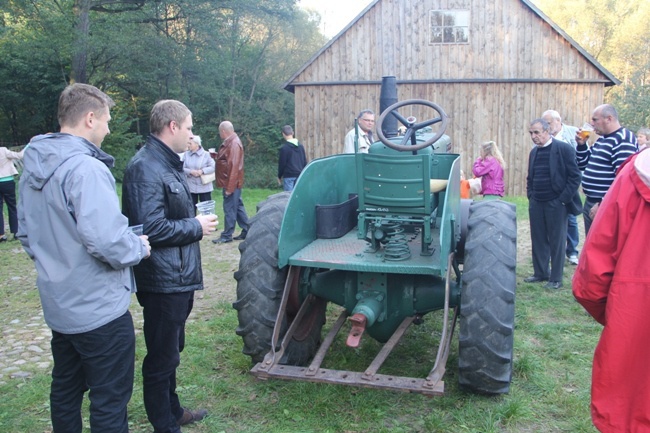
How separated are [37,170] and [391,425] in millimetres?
2406

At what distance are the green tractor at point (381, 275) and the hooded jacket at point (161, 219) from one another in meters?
0.93

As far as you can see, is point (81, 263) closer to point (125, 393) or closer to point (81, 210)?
point (81, 210)

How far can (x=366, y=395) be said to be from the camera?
4.01 meters

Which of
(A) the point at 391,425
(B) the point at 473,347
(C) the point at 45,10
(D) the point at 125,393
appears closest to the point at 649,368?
(B) the point at 473,347

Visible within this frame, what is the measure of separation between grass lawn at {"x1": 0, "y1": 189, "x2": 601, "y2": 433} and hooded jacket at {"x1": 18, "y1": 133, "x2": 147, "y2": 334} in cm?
123

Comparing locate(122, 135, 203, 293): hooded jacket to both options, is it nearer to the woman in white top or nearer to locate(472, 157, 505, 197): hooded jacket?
the woman in white top

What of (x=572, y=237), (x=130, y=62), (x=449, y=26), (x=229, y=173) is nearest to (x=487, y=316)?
(x=572, y=237)

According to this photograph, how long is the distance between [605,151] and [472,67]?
1083cm

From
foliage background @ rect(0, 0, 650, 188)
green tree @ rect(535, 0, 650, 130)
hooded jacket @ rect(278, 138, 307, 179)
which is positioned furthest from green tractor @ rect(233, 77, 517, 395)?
green tree @ rect(535, 0, 650, 130)

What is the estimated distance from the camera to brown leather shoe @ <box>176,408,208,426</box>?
362cm

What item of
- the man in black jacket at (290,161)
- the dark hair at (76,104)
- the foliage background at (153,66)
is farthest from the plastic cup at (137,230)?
the foliage background at (153,66)

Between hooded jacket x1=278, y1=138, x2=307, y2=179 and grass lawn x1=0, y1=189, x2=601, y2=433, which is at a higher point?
hooded jacket x1=278, y1=138, x2=307, y2=179

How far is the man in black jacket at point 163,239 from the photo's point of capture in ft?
9.98

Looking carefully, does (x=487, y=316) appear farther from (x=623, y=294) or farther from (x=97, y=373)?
(x=97, y=373)
